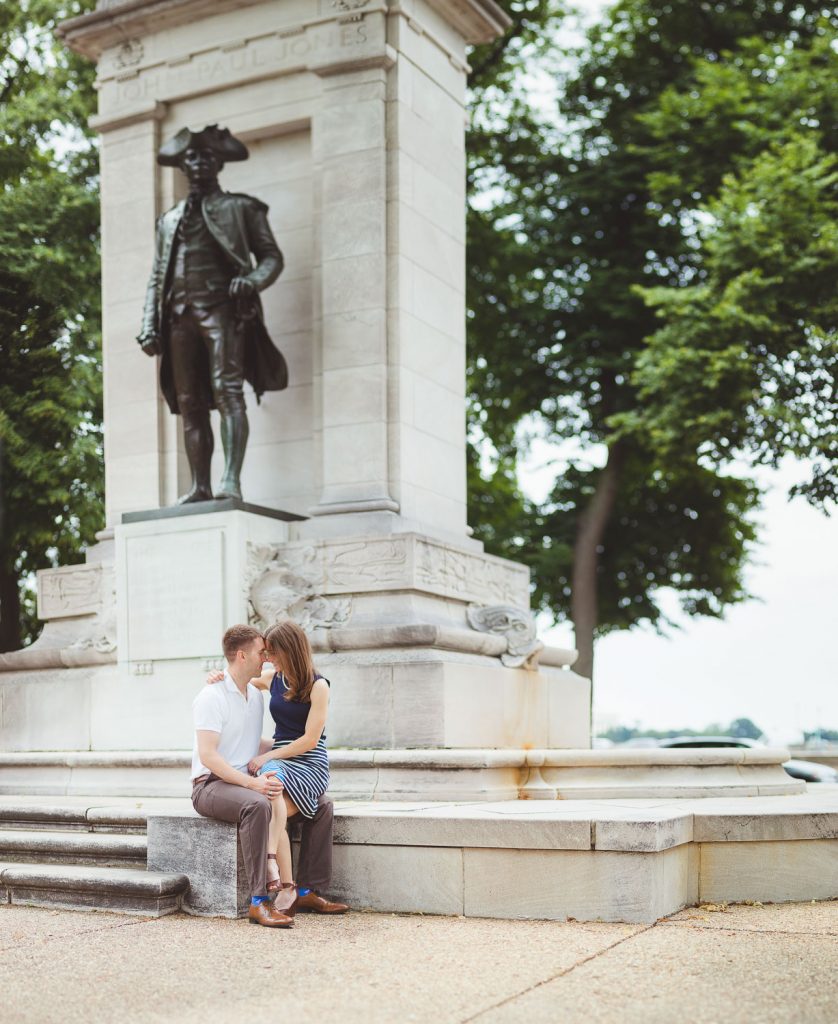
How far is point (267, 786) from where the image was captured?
297 inches

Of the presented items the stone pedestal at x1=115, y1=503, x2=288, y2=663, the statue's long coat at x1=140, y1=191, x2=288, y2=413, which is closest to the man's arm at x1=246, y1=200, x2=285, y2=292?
the statue's long coat at x1=140, y1=191, x2=288, y2=413

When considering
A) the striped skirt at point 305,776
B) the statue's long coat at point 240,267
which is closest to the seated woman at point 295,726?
the striped skirt at point 305,776

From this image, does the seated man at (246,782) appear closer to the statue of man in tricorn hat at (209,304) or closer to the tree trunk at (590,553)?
the statue of man in tricorn hat at (209,304)

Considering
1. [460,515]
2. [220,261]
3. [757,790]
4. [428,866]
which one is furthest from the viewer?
[460,515]

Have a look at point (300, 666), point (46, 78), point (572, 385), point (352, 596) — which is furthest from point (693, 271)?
point (300, 666)

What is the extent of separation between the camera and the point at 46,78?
23.7 m

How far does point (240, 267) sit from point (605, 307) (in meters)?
13.6

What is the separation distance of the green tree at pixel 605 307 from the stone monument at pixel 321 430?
38.4 feet

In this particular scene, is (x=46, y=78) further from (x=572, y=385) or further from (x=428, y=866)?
(x=428, y=866)

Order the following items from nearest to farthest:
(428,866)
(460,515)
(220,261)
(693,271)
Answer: (428,866) → (220,261) → (460,515) → (693,271)

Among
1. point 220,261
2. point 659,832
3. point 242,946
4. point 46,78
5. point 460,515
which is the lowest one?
point 242,946

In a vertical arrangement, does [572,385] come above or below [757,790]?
above

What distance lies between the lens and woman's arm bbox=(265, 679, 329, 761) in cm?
781

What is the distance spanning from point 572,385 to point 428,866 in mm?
19093
